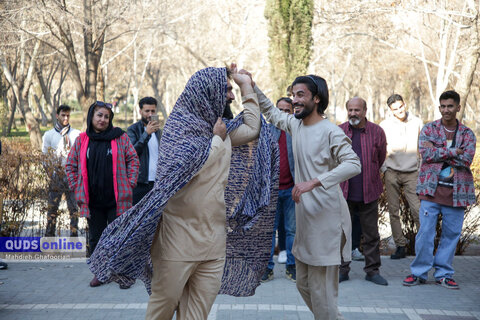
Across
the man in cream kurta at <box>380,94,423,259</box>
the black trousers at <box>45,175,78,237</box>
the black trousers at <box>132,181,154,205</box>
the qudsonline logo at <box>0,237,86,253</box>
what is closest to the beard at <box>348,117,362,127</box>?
the man in cream kurta at <box>380,94,423,259</box>

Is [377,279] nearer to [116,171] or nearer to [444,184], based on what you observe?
[444,184]

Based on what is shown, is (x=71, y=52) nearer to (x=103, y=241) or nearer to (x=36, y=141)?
(x=36, y=141)

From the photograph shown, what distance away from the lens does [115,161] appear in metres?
6.78

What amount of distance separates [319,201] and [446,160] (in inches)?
102

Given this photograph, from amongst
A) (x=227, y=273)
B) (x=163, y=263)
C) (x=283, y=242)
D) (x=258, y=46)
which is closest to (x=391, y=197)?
(x=283, y=242)

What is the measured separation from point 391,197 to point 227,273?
433cm

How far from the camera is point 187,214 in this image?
3.77m

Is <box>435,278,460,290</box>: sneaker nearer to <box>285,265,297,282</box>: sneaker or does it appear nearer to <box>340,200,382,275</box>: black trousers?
<box>340,200,382,275</box>: black trousers

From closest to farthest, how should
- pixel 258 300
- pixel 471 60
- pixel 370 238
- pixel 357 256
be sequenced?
pixel 258 300 → pixel 370 238 → pixel 357 256 → pixel 471 60

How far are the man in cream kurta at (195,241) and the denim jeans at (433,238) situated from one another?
3.46 meters

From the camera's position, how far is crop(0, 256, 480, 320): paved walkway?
18.5ft

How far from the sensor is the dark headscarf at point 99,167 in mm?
6742

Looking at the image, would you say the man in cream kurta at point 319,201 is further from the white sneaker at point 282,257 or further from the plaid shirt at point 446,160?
the white sneaker at point 282,257

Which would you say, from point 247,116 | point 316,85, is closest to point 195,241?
point 247,116
